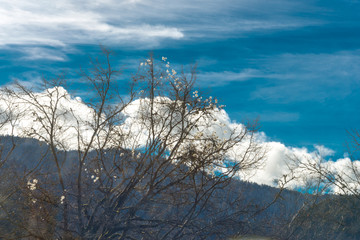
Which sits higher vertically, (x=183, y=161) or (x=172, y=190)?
(x=183, y=161)

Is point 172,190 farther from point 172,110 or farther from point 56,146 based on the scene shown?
point 56,146

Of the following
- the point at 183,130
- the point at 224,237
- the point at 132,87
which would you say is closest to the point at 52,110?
the point at 132,87

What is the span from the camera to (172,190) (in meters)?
12.6

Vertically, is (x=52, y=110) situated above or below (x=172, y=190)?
above

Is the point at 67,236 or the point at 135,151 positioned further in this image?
the point at 135,151

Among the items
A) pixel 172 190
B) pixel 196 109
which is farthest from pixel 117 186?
pixel 196 109

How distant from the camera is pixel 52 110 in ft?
43.2

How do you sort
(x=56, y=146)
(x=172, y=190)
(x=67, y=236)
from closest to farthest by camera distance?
(x=67, y=236) < (x=172, y=190) < (x=56, y=146)

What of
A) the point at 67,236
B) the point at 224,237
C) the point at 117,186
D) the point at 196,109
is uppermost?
the point at 196,109

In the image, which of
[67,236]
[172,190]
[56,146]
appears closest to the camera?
[67,236]

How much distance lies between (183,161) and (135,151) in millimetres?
2175

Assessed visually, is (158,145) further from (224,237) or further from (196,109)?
(224,237)

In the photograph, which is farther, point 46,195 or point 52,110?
point 52,110

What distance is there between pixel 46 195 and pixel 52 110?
10.7ft
